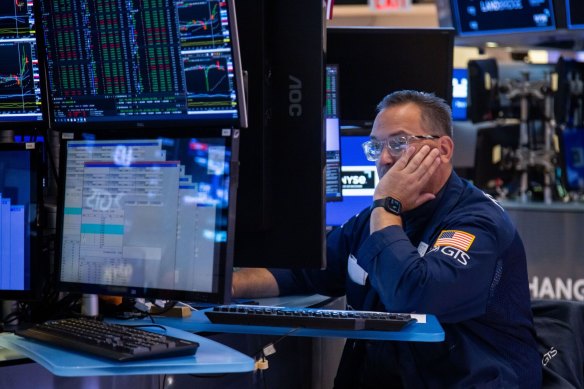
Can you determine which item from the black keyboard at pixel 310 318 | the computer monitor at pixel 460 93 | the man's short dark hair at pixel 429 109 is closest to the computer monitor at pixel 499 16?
the computer monitor at pixel 460 93

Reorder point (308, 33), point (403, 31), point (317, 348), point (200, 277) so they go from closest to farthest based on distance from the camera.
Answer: point (200, 277), point (308, 33), point (317, 348), point (403, 31)

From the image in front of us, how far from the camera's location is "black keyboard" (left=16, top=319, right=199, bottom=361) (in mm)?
1728

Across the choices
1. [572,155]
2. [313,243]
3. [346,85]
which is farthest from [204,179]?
[572,155]

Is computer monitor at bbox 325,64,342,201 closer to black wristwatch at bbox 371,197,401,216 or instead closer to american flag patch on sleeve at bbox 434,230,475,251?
black wristwatch at bbox 371,197,401,216

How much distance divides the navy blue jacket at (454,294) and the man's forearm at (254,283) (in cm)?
24

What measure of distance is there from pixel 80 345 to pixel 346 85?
2.01 m

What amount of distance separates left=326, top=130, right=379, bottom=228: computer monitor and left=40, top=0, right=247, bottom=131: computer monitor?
61.5 inches

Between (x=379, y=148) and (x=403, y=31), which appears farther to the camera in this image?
(x=403, y=31)

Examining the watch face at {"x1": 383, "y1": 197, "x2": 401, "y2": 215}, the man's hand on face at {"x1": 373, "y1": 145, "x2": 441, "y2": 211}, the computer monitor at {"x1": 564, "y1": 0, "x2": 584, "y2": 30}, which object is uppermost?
the computer monitor at {"x1": 564, "y1": 0, "x2": 584, "y2": 30}

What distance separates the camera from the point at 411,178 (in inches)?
99.9

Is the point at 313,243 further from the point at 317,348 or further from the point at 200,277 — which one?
the point at 317,348

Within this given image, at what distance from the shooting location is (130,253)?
2.04 m

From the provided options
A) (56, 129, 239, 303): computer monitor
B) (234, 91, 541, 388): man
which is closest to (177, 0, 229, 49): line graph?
(56, 129, 239, 303): computer monitor

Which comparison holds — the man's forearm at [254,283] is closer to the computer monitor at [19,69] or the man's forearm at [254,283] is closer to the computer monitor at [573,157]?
the computer monitor at [19,69]
